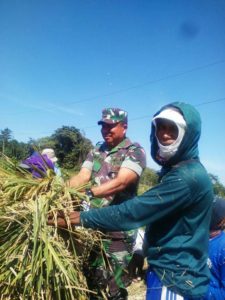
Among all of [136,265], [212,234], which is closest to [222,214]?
[212,234]

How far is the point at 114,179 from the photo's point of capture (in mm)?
3303

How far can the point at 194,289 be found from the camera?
2.25 m

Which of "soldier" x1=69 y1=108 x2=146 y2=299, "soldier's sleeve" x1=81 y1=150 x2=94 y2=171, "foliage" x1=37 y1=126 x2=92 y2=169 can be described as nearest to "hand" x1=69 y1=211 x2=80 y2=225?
"soldier" x1=69 y1=108 x2=146 y2=299

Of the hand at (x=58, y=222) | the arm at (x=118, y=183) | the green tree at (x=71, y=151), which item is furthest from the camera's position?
the green tree at (x=71, y=151)

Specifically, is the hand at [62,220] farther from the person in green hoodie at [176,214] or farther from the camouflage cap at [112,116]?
the camouflage cap at [112,116]

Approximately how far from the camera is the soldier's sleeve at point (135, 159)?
344 cm

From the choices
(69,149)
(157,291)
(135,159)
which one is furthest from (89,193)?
(69,149)

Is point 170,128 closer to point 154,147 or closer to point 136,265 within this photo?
point 154,147

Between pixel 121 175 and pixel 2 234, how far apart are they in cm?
123

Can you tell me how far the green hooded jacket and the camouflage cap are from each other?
146 centimetres

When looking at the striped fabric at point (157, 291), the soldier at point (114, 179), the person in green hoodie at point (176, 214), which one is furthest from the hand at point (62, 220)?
the striped fabric at point (157, 291)

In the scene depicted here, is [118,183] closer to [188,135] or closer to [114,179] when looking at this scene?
[114,179]

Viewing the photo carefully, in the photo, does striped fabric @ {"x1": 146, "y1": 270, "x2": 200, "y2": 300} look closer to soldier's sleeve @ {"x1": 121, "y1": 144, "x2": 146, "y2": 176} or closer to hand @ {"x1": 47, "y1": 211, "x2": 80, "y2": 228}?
hand @ {"x1": 47, "y1": 211, "x2": 80, "y2": 228}

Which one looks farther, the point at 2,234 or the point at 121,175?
the point at 121,175
